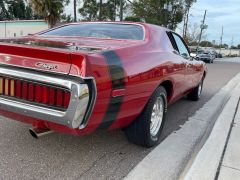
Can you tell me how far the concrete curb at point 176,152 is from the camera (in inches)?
128

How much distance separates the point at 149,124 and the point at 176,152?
0.53 metres

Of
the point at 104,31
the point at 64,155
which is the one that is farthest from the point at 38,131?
the point at 104,31

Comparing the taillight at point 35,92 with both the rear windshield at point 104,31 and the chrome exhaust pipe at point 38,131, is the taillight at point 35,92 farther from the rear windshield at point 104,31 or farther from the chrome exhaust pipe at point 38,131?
the rear windshield at point 104,31

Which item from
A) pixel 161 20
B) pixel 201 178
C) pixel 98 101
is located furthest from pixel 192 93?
pixel 161 20

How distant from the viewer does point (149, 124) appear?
369cm

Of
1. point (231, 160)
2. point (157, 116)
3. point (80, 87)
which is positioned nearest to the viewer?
point (80, 87)

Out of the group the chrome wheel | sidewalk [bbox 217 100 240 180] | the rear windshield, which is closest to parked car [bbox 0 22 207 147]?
the chrome wheel

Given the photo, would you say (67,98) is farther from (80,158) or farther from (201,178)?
(201,178)

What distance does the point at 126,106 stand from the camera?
3.18 metres

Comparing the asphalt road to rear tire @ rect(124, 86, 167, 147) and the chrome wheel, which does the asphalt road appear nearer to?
rear tire @ rect(124, 86, 167, 147)

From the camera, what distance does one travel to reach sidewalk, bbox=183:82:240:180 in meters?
3.27

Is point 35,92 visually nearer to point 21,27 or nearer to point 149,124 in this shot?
point 149,124

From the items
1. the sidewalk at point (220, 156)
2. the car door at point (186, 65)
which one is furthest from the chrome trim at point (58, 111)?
the car door at point (186, 65)

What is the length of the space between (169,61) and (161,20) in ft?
135
